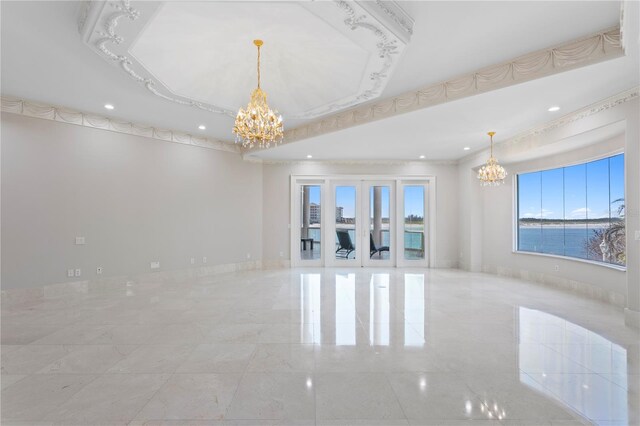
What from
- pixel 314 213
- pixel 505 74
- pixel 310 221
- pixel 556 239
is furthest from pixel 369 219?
pixel 505 74

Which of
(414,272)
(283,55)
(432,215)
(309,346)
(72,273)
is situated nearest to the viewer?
(309,346)

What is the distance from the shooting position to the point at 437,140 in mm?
6992

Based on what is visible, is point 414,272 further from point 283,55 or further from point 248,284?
point 283,55

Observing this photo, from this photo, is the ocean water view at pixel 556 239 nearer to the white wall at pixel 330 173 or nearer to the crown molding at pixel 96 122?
the white wall at pixel 330 173

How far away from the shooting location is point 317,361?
309 centimetres

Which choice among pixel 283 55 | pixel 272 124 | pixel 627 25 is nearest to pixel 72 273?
pixel 272 124

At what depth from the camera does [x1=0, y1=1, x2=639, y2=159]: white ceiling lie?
3.13 m

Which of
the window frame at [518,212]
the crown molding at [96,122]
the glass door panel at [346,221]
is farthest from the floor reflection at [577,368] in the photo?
the crown molding at [96,122]

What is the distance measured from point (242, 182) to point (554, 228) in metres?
7.79

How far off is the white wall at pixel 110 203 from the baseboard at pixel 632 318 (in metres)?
7.70

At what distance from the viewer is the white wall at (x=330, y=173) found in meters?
9.20

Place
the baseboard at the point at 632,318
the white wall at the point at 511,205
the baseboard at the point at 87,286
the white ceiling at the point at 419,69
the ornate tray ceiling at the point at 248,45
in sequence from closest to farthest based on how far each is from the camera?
the ornate tray ceiling at the point at 248,45
the white ceiling at the point at 419,69
the baseboard at the point at 632,318
the white wall at the point at 511,205
the baseboard at the point at 87,286

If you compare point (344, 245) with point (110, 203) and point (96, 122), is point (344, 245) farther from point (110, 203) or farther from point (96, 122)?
point (96, 122)

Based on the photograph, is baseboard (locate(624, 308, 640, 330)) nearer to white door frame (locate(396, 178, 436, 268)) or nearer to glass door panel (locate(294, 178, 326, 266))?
white door frame (locate(396, 178, 436, 268))
